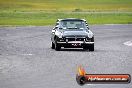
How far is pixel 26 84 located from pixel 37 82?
49cm

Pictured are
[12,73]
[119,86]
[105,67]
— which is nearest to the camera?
[119,86]

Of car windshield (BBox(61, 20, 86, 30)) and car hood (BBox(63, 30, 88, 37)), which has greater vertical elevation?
car windshield (BBox(61, 20, 86, 30))

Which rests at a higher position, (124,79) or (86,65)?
(124,79)

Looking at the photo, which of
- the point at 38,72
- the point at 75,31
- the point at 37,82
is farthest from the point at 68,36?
the point at 37,82

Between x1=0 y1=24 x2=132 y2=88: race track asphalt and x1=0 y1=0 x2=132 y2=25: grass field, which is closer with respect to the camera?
x1=0 y1=24 x2=132 y2=88: race track asphalt

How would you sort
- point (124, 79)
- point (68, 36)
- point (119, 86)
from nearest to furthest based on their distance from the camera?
point (124, 79), point (119, 86), point (68, 36)

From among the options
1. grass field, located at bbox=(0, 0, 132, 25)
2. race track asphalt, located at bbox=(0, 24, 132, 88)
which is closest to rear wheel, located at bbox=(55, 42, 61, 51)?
race track asphalt, located at bbox=(0, 24, 132, 88)

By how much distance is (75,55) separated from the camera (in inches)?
976

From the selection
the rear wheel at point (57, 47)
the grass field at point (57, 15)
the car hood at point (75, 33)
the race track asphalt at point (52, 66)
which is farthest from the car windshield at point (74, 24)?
the grass field at point (57, 15)

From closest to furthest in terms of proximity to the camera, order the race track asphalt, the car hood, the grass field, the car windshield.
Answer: the race track asphalt → the car hood → the car windshield → the grass field

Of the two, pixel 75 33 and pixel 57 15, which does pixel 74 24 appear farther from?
pixel 57 15

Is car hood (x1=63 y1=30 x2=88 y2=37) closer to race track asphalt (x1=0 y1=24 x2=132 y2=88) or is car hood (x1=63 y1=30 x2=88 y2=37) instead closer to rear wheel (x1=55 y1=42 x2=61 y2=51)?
rear wheel (x1=55 y1=42 x2=61 y2=51)

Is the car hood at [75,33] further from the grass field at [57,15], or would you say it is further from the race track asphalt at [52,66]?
the grass field at [57,15]

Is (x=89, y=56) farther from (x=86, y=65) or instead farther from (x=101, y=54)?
(x=86, y=65)
